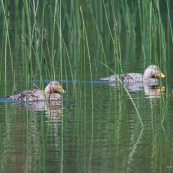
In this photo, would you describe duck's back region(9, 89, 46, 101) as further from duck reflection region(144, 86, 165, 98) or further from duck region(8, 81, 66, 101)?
duck reflection region(144, 86, 165, 98)

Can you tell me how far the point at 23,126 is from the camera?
1100 cm

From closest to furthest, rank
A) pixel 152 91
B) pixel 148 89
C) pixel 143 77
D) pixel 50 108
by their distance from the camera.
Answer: pixel 50 108 < pixel 152 91 < pixel 148 89 < pixel 143 77

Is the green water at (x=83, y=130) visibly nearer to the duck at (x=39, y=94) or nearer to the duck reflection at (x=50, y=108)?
the duck reflection at (x=50, y=108)

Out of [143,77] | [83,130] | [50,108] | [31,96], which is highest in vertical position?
[143,77]

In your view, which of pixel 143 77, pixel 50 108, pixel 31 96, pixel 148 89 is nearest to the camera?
pixel 50 108

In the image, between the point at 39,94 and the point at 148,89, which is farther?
the point at 148,89

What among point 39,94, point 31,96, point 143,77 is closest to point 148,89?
point 143,77

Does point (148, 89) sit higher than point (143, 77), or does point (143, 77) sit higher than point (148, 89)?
point (143, 77)

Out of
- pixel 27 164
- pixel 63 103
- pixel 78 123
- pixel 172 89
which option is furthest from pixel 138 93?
pixel 27 164

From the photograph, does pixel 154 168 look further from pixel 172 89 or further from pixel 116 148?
pixel 172 89

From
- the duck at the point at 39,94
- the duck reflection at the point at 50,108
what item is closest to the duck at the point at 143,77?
the duck at the point at 39,94

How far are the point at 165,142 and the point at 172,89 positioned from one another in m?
3.90

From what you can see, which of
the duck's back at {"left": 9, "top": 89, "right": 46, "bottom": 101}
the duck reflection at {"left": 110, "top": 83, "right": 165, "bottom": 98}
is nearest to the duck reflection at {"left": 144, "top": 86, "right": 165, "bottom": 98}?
the duck reflection at {"left": 110, "top": 83, "right": 165, "bottom": 98}

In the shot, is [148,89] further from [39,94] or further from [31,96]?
[31,96]
